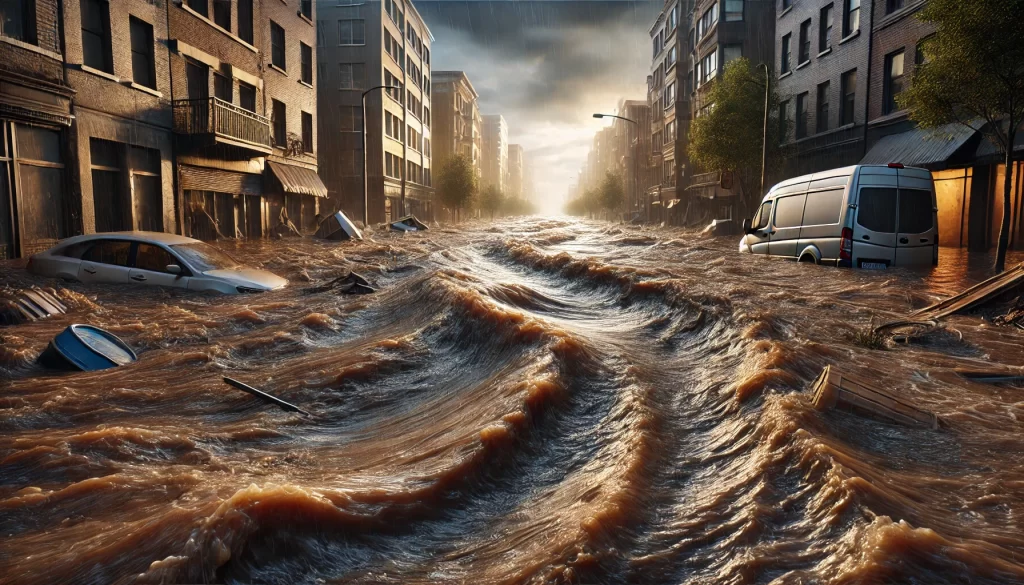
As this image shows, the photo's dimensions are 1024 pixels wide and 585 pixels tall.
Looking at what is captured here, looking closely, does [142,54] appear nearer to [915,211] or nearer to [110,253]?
[110,253]

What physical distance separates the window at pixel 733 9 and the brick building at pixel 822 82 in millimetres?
7687

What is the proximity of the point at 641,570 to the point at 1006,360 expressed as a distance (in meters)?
5.74

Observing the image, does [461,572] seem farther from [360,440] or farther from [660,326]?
[660,326]

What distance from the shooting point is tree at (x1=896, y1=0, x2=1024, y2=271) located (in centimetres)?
1334

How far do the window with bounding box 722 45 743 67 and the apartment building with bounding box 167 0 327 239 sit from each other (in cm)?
2398

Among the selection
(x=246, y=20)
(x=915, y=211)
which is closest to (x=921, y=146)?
(x=915, y=211)

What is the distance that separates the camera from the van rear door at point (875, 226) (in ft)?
42.1

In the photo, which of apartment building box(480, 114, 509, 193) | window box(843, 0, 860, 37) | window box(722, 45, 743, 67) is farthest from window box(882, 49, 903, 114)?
apartment building box(480, 114, 509, 193)

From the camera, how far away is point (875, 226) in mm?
13047

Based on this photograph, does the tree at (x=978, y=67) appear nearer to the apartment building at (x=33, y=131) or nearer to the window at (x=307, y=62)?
the apartment building at (x=33, y=131)

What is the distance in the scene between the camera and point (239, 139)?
79.2 feet

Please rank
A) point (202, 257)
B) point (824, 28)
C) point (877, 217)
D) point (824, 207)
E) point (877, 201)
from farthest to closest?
point (824, 28) < point (824, 207) < point (877, 217) < point (877, 201) < point (202, 257)

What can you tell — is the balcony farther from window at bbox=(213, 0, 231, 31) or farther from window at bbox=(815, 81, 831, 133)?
window at bbox=(815, 81, 831, 133)

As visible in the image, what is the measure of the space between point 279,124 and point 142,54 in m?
11.2
